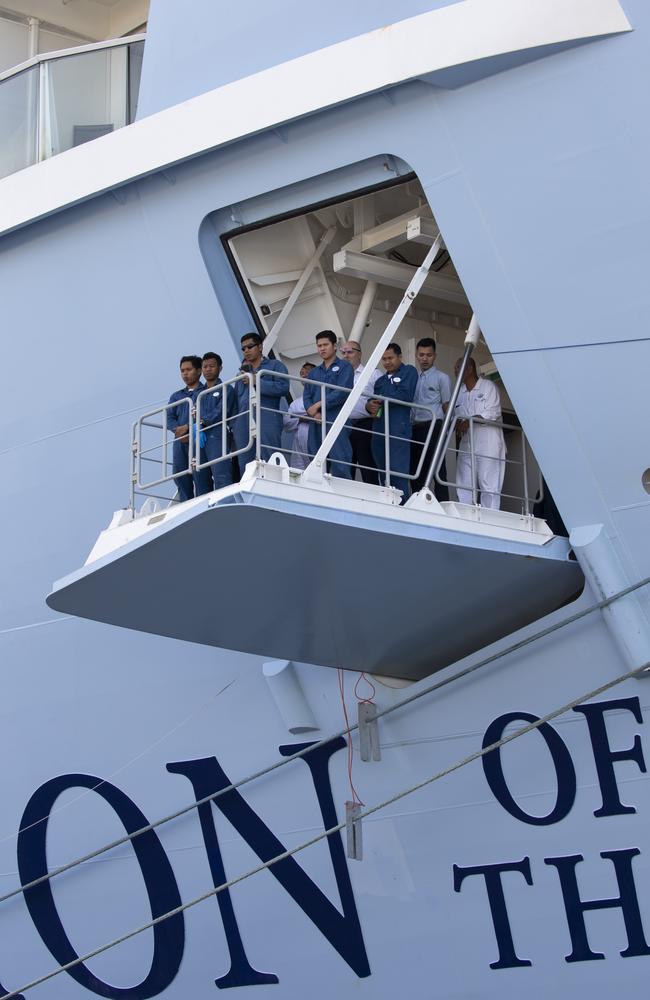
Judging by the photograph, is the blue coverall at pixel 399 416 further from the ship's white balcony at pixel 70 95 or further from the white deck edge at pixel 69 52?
the white deck edge at pixel 69 52

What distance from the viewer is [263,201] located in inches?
308

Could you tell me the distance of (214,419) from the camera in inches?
287

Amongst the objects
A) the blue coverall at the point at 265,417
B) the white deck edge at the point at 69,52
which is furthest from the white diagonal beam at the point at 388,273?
the white deck edge at the point at 69,52

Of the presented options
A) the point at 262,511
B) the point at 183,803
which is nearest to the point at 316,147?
the point at 262,511

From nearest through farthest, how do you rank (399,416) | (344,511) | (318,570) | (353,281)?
(344,511) < (318,570) < (399,416) < (353,281)

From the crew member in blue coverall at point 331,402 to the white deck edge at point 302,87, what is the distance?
1295mm

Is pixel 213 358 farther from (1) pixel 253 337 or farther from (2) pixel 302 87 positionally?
(2) pixel 302 87

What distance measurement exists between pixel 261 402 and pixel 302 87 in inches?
67.7

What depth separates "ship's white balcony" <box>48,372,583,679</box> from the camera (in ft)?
20.2

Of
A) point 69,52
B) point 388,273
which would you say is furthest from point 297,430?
point 69,52

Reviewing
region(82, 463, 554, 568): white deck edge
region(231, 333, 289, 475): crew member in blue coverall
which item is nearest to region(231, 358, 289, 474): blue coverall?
region(231, 333, 289, 475): crew member in blue coverall

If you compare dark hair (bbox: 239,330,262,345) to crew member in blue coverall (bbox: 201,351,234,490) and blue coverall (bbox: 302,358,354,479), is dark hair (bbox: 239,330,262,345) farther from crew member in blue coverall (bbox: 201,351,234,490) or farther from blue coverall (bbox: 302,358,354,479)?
blue coverall (bbox: 302,358,354,479)

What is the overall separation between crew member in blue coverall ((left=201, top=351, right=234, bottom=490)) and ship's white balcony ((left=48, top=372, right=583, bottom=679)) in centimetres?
7

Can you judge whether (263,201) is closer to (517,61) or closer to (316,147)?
(316,147)
